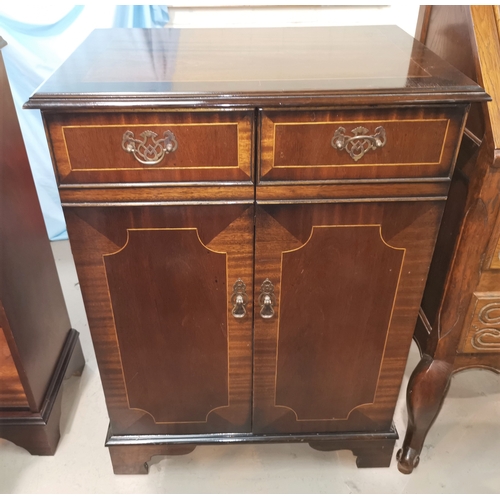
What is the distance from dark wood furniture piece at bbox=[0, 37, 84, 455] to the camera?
1049 millimetres

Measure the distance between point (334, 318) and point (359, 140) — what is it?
367 millimetres

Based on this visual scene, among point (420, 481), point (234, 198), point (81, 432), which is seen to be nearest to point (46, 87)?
point (234, 198)

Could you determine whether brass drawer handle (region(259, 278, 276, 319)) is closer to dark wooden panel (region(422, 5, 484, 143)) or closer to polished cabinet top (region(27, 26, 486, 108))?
polished cabinet top (region(27, 26, 486, 108))

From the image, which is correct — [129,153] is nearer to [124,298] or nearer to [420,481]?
[124,298]

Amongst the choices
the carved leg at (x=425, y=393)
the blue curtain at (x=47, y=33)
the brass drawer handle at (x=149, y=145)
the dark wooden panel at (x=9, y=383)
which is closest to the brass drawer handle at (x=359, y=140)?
the brass drawer handle at (x=149, y=145)

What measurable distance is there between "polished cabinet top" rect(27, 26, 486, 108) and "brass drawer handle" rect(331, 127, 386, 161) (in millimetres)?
51

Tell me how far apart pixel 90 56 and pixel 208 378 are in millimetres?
686

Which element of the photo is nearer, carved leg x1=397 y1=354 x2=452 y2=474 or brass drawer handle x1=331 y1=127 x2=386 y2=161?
brass drawer handle x1=331 y1=127 x2=386 y2=161

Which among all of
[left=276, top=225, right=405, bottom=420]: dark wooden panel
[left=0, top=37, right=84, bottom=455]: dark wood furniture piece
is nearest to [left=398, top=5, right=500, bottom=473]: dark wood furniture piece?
[left=276, top=225, right=405, bottom=420]: dark wooden panel

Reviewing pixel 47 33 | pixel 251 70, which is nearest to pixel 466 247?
pixel 251 70

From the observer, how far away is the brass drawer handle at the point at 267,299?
35.6 inches

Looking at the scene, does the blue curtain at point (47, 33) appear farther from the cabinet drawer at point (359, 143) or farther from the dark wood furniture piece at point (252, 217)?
the cabinet drawer at point (359, 143)

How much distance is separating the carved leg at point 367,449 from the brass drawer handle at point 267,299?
0.40m

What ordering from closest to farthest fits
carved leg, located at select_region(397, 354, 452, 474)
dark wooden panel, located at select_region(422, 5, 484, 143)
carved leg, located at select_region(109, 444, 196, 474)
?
dark wooden panel, located at select_region(422, 5, 484, 143)
carved leg, located at select_region(397, 354, 452, 474)
carved leg, located at select_region(109, 444, 196, 474)
